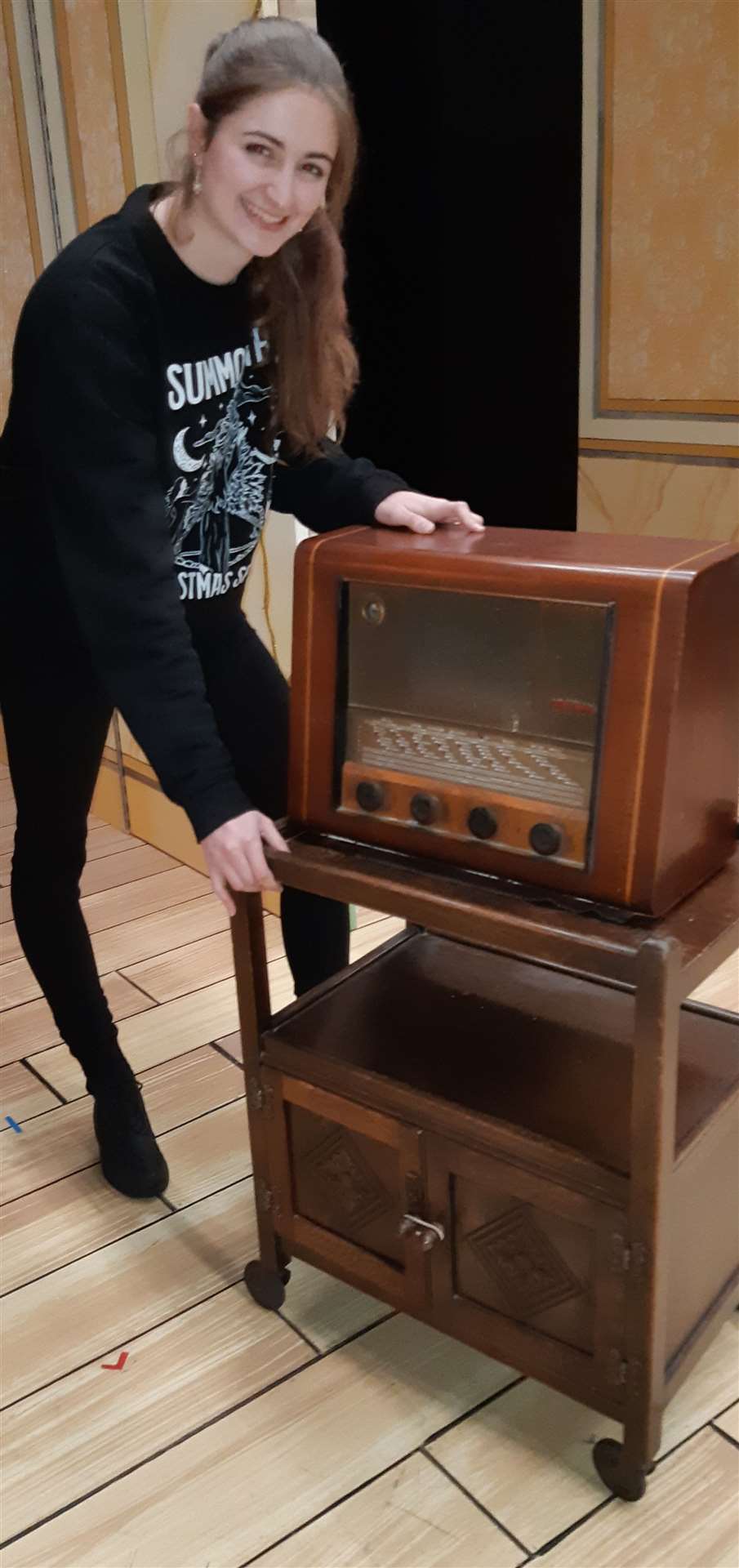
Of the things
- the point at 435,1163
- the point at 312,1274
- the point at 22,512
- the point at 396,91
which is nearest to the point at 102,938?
the point at 312,1274

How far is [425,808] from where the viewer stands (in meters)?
1.04

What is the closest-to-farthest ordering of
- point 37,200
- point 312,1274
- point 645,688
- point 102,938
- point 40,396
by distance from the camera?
point 645,688 < point 40,396 < point 312,1274 < point 102,938 < point 37,200

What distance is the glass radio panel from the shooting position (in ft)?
3.09

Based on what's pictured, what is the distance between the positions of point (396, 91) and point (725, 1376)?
2.17 m

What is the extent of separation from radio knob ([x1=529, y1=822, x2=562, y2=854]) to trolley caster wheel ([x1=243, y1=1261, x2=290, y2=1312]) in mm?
611

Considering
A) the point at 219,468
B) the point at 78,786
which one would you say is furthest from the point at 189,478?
the point at 78,786

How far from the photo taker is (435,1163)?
43.0 inches

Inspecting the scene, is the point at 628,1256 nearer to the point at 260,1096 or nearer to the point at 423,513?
the point at 260,1096

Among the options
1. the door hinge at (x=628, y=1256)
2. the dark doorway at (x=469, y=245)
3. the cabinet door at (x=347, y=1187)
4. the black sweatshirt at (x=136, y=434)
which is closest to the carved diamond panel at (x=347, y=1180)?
the cabinet door at (x=347, y=1187)

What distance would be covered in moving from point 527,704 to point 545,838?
0.35ft

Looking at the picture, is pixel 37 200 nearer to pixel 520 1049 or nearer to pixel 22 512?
pixel 22 512

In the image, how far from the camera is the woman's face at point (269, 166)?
40.5 inches

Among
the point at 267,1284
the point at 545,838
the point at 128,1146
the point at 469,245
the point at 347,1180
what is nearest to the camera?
the point at 545,838

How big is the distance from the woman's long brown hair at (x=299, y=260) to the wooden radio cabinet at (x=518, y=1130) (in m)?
0.46
